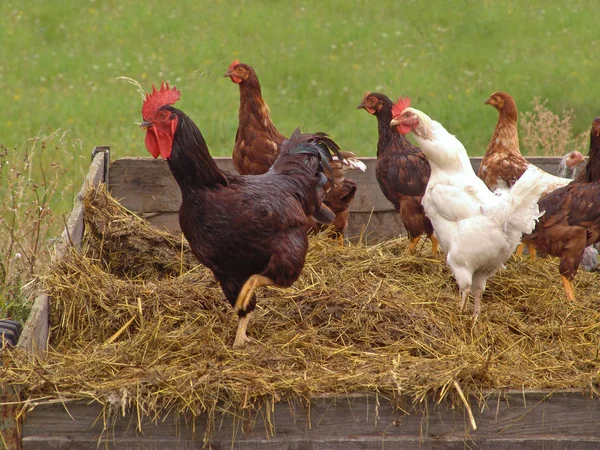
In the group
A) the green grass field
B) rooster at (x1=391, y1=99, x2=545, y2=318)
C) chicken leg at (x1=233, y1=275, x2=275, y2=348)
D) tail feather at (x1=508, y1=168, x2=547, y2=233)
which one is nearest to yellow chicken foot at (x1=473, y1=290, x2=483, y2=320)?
rooster at (x1=391, y1=99, x2=545, y2=318)

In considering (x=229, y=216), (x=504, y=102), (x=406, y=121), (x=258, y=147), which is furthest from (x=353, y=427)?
(x=504, y=102)

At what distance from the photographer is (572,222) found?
5.04 meters

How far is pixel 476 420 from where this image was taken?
125 inches

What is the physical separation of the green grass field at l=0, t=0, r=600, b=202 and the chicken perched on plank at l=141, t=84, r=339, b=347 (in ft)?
17.3

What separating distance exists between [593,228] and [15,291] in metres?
3.63

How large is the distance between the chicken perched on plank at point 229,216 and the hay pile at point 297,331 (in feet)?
1.12

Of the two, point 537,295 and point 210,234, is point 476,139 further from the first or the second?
point 210,234

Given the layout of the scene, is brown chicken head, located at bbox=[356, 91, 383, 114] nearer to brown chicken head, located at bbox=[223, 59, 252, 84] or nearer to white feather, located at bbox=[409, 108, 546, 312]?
brown chicken head, located at bbox=[223, 59, 252, 84]

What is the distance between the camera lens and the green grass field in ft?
33.3

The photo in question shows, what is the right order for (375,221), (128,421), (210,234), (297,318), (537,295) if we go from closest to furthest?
1. (128,421)
2. (210,234)
3. (297,318)
4. (537,295)
5. (375,221)

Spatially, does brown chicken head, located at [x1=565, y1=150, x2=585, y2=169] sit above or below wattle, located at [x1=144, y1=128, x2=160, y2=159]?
below

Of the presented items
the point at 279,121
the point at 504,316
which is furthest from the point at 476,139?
the point at 504,316

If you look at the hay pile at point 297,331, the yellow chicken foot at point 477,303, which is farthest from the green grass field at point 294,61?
the yellow chicken foot at point 477,303

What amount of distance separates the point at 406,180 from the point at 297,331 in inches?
71.5
